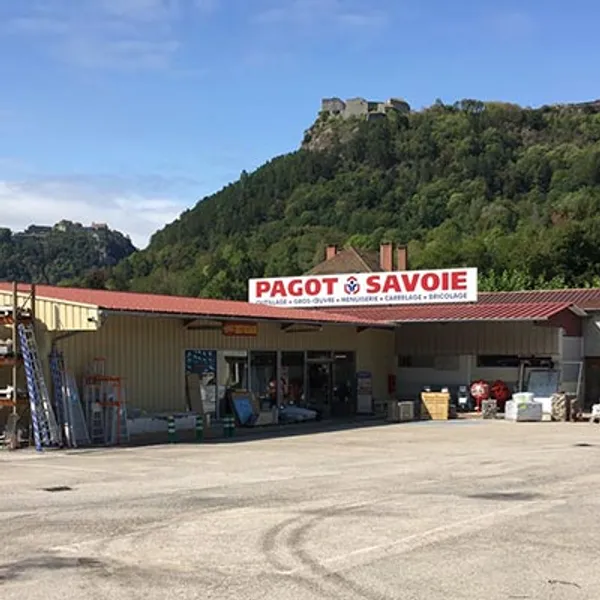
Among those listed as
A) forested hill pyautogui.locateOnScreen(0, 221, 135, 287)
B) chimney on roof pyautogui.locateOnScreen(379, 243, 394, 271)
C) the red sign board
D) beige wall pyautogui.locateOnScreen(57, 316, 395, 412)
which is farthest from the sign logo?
forested hill pyautogui.locateOnScreen(0, 221, 135, 287)

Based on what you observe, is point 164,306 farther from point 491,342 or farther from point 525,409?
point 491,342

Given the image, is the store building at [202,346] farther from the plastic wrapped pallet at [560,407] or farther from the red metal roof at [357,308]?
the plastic wrapped pallet at [560,407]

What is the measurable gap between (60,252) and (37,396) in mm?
129213

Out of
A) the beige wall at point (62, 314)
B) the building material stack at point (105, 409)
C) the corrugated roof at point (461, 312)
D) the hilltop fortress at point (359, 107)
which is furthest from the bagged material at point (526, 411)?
the hilltop fortress at point (359, 107)

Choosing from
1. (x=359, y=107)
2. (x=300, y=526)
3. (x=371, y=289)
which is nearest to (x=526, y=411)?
(x=371, y=289)

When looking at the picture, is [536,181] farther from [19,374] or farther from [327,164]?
[19,374]

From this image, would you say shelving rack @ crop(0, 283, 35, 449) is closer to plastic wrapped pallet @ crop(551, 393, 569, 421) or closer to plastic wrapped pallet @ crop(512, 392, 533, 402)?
plastic wrapped pallet @ crop(512, 392, 533, 402)

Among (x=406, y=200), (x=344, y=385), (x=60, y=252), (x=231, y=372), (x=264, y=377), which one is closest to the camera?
(x=231, y=372)

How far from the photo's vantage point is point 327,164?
139500mm

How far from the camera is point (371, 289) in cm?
3903

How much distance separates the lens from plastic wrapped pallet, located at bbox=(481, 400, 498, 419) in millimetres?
31281

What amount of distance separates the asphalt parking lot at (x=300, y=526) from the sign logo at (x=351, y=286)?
814 inches

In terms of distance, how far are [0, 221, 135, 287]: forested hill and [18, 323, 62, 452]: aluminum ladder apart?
269 feet

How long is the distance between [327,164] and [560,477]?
126246mm
